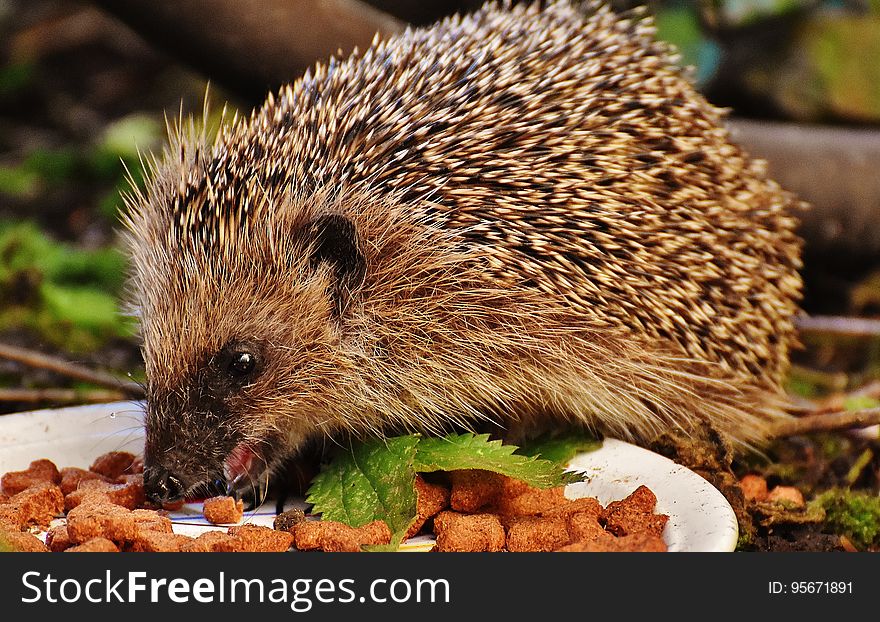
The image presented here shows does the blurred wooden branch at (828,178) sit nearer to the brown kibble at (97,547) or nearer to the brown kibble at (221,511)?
the brown kibble at (221,511)

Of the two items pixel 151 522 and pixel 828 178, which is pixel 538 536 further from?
pixel 828 178

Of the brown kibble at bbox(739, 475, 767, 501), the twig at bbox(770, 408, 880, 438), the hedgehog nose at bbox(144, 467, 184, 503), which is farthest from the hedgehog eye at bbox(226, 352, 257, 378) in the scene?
the twig at bbox(770, 408, 880, 438)

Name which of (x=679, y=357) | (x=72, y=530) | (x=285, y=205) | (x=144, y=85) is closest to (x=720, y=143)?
(x=679, y=357)

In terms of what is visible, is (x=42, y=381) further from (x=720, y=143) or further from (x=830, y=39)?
(x=830, y=39)

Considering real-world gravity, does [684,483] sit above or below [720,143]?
below

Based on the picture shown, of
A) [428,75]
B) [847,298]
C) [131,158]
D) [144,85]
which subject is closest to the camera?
[428,75]

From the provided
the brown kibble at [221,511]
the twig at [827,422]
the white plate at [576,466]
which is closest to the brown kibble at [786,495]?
the twig at [827,422]

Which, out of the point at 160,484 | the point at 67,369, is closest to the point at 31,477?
the point at 160,484

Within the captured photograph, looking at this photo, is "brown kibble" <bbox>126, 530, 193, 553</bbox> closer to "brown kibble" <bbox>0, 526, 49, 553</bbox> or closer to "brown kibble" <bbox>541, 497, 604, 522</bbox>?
"brown kibble" <bbox>0, 526, 49, 553</bbox>
